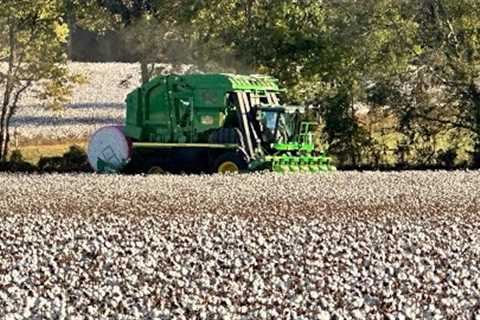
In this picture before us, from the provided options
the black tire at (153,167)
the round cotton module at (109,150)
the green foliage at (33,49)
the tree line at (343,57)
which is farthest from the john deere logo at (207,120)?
the green foliage at (33,49)

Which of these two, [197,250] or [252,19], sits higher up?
[252,19]

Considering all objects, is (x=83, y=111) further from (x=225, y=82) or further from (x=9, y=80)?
(x=225, y=82)

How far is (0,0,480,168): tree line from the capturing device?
45.8m

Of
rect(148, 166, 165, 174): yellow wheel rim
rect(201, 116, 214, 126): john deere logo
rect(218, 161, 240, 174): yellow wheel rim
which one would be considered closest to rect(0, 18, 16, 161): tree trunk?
rect(148, 166, 165, 174): yellow wheel rim

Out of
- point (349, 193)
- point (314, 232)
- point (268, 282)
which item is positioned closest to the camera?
point (268, 282)

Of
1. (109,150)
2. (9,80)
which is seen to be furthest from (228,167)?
(9,80)

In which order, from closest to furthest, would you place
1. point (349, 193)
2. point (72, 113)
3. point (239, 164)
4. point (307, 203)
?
point (307, 203)
point (349, 193)
point (239, 164)
point (72, 113)

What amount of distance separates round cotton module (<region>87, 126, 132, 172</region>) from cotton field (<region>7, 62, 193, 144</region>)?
233 inches

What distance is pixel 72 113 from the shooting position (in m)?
70.4

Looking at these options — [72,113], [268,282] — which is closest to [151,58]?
[72,113]

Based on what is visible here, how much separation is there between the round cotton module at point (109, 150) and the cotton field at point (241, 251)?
328 inches

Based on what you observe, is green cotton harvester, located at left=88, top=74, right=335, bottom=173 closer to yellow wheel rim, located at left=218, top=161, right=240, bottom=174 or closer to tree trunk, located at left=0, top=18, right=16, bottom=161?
yellow wheel rim, located at left=218, top=161, right=240, bottom=174

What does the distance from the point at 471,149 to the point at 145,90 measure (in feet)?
36.1

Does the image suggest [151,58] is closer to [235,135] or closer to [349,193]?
[235,135]
